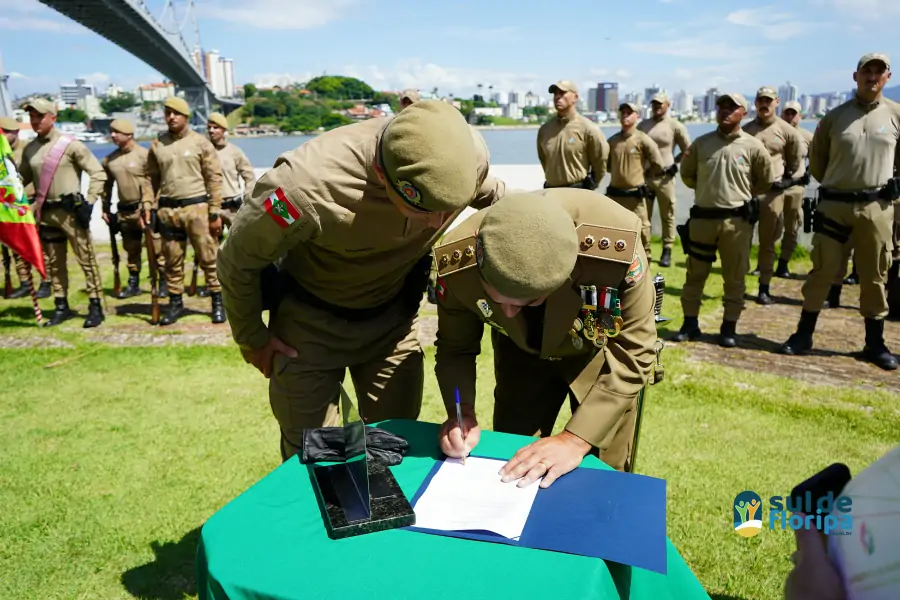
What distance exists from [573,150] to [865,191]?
3435mm

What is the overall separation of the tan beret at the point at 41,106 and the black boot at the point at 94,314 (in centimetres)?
200

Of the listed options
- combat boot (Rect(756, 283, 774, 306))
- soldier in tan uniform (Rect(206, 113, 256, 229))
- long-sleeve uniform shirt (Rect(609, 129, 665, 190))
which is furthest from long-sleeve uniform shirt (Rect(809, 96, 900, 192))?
soldier in tan uniform (Rect(206, 113, 256, 229))

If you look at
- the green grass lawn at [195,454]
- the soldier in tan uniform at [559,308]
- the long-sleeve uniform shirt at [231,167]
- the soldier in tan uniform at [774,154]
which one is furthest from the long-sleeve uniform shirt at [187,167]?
the soldier in tan uniform at [774,154]

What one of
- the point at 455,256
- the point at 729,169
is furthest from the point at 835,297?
the point at 455,256

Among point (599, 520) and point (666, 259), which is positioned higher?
point (599, 520)

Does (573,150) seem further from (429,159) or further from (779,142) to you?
(429,159)

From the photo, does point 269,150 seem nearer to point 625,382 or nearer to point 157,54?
point 625,382

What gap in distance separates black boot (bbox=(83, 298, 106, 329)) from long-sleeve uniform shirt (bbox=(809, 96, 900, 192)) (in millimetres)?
7145

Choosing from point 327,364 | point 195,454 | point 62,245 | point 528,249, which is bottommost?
point 195,454

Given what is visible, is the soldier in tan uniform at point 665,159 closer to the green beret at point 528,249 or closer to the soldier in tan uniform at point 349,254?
the soldier in tan uniform at point 349,254

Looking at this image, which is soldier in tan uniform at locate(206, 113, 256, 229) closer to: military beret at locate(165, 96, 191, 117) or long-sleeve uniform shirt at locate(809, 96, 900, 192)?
military beret at locate(165, 96, 191, 117)

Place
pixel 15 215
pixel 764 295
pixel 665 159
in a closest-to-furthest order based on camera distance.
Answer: pixel 15 215 → pixel 764 295 → pixel 665 159

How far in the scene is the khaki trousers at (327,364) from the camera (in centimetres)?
258

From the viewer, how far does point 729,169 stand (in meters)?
5.89
